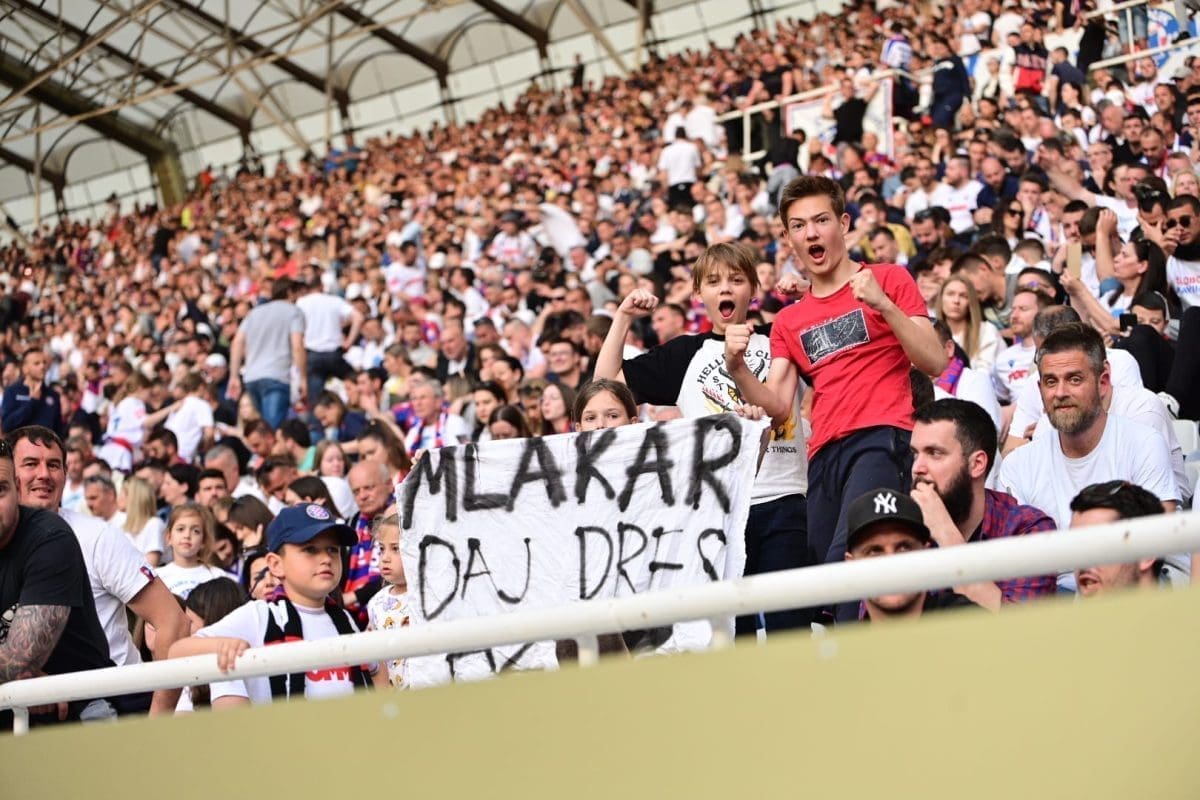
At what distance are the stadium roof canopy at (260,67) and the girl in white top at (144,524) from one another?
19.8 m

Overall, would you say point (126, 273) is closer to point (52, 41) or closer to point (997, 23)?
point (52, 41)

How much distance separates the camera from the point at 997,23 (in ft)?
57.2

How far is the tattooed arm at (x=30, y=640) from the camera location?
4.39m

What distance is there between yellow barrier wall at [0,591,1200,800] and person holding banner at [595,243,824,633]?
63.1 inches

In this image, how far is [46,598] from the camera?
4512 mm

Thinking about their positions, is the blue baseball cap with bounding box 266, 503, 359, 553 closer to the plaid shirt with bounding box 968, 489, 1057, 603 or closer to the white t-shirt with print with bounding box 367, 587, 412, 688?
the white t-shirt with print with bounding box 367, 587, 412, 688

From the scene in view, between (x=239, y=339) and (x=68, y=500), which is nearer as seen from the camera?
(x=68, y=500)

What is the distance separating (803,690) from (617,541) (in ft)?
4.57

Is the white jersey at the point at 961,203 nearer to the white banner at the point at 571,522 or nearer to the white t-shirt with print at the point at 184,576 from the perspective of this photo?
the white t-shirt with print at the point at 184,576

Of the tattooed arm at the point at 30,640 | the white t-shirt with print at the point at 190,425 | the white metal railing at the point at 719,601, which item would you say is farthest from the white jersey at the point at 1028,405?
the white t-shirt with print at the point at 190,425

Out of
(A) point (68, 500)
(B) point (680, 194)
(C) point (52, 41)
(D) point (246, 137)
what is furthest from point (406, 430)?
(D) point (246, 137)

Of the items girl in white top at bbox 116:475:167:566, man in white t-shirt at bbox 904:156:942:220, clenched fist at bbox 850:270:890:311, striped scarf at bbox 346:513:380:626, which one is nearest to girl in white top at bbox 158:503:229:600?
striped scarf at bbox 346:513:380:626

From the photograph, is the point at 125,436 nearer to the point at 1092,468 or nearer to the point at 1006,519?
the point at 1092,468

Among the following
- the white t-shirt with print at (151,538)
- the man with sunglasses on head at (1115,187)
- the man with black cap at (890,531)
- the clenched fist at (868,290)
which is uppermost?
the man with sunglasses on head at (1115,187)
